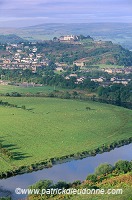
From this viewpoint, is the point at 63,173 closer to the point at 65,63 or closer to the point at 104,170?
the point at 104,170

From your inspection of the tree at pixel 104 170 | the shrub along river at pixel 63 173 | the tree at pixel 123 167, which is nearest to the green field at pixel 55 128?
the shrub along river at pixel 63 173

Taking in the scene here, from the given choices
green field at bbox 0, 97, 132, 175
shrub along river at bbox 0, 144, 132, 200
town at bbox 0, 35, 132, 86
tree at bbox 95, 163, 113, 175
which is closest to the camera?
shrub along river at bbox 0, 144, 132, 200

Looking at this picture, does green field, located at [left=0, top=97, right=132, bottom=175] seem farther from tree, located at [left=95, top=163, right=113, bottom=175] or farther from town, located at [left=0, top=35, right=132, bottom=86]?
town, located at [left=0, top=35, right=132, bottom=86]

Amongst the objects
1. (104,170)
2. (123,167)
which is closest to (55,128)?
(123,167)

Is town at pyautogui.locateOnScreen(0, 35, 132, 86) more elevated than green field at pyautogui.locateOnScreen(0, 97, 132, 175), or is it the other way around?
town at pyautogui.locateOnScreen(0, 35, 132, 86)

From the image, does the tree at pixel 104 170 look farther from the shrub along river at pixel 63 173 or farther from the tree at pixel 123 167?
the shrub along river at pixel 63 173

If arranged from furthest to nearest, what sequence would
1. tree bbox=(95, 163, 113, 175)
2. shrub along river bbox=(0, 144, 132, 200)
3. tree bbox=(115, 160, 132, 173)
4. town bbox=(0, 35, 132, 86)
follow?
town bbox=(0, 35, 132, 86) < tree bbox=(115, 160, 132, 173) < tree bbox=(95, 163, 113, 175) < shrub along river bbox=(0, 144, 132, 200)

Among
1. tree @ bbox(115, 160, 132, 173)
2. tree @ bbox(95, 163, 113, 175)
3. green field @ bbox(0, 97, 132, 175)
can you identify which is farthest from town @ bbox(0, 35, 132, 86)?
tree @ bbox(95, 163, 113, 175)
